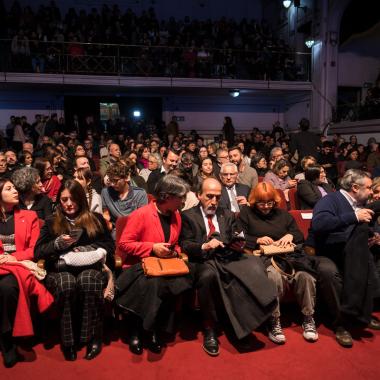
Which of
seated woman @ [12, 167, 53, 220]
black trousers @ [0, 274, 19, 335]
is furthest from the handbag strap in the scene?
seated woman @ [12, 167, 53, 220]

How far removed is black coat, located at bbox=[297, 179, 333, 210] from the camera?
13.9 feet

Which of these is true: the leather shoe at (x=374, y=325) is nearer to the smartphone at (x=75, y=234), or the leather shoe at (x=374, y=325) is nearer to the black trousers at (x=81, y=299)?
the black trousers at (x=81, y=299)

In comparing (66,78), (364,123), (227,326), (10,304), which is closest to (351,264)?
(227,326)

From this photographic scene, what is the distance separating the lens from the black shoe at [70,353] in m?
2.57

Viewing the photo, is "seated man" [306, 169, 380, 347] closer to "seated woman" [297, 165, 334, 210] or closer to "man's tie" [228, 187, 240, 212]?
"seated woman" [297, 165, 334, 210]

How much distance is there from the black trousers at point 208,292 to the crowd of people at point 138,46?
1024cm

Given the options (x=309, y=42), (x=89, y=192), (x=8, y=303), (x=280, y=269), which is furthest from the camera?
(x=309, y=42)

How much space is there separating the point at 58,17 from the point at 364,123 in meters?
10.6

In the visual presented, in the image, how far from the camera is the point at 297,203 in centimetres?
448

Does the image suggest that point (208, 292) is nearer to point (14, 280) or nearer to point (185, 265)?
point (185, 265)

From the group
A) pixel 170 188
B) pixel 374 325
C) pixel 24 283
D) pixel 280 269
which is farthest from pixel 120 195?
pixel 374 325

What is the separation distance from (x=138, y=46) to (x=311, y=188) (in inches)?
371

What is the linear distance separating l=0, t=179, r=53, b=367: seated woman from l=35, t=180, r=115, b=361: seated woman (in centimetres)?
14

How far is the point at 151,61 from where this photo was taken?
1212cm
